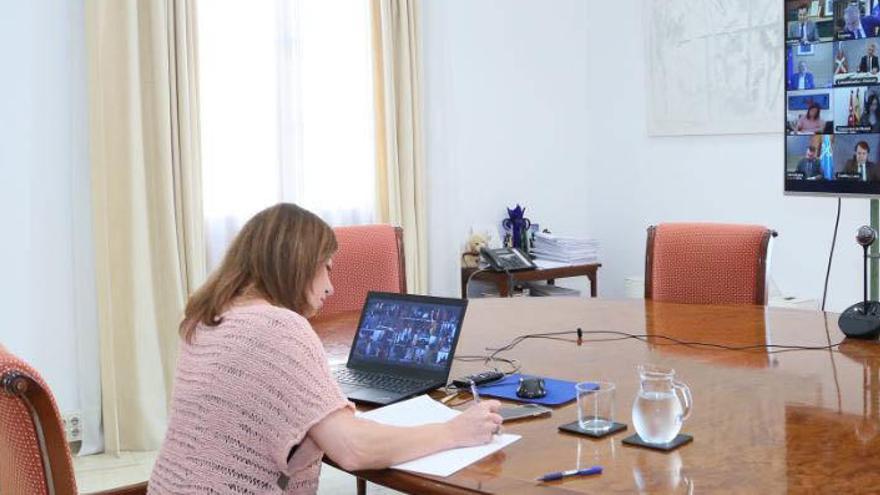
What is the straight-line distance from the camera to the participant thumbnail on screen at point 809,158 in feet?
11.2

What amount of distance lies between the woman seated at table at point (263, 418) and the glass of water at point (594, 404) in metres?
0.16

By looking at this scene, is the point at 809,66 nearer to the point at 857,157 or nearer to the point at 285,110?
the point at 857,157

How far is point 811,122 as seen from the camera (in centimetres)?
345

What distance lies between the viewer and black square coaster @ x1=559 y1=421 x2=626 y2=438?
1.77 metres

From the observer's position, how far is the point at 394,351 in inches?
88.7

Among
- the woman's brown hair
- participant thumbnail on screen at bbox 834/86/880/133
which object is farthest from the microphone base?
the woman's brown hair

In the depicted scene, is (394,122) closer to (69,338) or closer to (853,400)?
(69,338)

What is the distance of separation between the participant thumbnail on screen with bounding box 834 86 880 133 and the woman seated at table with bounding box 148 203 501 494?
2.05 m

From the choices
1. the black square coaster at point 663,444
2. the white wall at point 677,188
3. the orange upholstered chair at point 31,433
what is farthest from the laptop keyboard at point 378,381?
the white wall at point 677,188

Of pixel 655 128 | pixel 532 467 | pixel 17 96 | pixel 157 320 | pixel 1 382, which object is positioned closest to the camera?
pixel 1 382

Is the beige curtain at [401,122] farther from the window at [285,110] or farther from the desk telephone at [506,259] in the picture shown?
the desk telephone at [506,259]

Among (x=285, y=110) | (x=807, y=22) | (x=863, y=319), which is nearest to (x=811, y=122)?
(x=807, y=22)

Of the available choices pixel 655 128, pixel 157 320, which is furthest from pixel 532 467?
pixel 655 128

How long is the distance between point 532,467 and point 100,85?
284 cm
